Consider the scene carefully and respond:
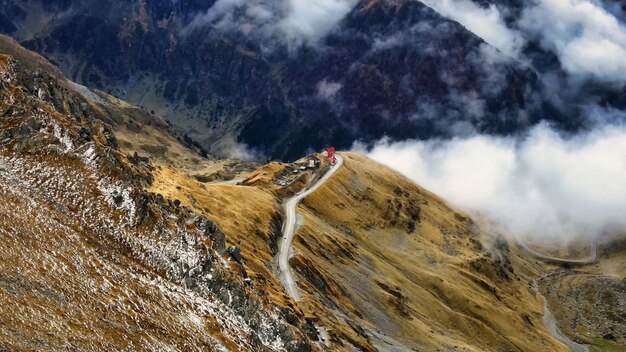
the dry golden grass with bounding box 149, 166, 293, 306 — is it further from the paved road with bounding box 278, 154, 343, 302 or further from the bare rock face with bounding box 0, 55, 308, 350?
the bare rock face with bounding box 0, 55, 308, 350

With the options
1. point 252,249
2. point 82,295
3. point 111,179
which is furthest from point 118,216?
point 252,249

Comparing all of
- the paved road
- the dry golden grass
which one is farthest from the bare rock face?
the paved road

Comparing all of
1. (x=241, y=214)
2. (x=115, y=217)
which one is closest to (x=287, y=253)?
(x=241, y=214)

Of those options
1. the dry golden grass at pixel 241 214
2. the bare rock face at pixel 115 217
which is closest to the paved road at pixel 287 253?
the dry golden grass at pixel 241 214

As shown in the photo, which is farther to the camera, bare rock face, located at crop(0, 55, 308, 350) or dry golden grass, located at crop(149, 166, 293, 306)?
dry golden grass, located at crop(149, 166, 293, 306)

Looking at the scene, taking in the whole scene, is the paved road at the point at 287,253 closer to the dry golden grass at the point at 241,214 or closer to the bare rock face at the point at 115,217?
the dry golden grass at the point at 241,214

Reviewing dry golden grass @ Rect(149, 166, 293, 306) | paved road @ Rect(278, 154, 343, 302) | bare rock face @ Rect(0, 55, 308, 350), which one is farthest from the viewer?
paved road @ Rect(278, 154, 343, 302)

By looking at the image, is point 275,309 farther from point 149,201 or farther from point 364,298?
point 364,298

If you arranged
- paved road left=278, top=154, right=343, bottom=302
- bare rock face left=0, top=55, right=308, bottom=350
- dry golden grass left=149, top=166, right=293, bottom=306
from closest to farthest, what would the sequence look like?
bare rock face left=0, top=55, right=308, bottom=350 < dry golden grass left=149, top=166, right=293, bottom=306 < paved road left=278, top=154, right=343, bottom=302
